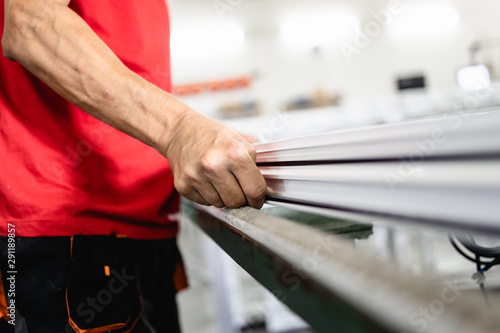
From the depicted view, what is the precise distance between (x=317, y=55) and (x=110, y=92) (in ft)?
22.4

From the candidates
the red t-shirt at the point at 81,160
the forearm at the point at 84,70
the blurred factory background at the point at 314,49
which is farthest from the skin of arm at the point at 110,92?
the blurred factory background at the point at 314,49

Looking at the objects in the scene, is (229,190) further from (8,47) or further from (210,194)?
(8,47)

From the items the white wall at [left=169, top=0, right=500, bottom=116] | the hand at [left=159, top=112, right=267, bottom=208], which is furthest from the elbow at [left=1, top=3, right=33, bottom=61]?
the white wall at [left=169, top=0, right=500, bottom=116]

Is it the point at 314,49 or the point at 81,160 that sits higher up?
the point at 314,49

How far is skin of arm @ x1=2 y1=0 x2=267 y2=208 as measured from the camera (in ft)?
2.04

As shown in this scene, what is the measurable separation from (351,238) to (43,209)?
22.1 inches

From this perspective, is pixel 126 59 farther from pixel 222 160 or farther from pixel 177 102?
pixel 222 160

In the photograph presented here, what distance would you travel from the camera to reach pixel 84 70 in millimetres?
640

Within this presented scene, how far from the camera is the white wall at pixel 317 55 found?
265 inches

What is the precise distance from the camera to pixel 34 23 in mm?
653

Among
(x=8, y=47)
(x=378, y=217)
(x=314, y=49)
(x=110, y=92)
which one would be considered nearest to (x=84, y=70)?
(x=110, y=92)

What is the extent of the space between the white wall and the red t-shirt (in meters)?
5.70

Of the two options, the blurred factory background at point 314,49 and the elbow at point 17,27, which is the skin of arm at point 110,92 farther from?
the blurred factory background at point 314,49

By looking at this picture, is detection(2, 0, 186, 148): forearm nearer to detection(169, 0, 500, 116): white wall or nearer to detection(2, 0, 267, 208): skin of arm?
detection(2, 0, 267, 208): skin of arm
